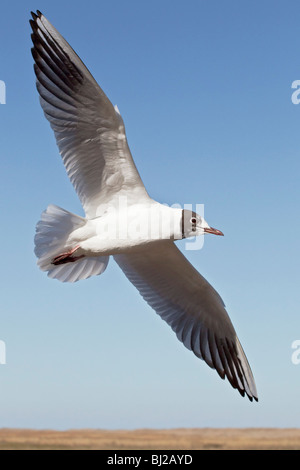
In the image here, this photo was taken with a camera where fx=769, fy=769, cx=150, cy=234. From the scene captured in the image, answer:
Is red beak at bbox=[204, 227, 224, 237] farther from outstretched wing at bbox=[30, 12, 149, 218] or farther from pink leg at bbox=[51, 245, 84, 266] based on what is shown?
pink leg at bbox=[51, 245, 84, 266]

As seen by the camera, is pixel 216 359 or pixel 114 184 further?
pixel 216 359

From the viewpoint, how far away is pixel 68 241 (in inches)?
252

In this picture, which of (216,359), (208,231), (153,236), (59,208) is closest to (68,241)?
(59,208)

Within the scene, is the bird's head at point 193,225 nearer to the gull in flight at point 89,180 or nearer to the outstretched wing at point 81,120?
the gull in flight at point 89,180

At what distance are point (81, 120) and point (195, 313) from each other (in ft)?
7.50

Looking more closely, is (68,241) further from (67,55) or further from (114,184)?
(67,55)

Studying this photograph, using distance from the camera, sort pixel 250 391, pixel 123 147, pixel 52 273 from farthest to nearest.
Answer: pixel 250 391, pixel 52 273, pixel 123 147

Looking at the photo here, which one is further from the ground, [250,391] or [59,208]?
[59,208]

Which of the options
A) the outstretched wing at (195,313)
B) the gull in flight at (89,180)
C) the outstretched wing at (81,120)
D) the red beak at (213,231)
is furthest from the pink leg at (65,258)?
the red beak at (213,231)

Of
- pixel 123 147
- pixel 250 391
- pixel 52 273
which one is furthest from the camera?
pixel 250 391

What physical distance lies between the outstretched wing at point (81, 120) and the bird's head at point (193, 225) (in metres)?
0.40

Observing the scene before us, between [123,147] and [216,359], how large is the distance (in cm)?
241

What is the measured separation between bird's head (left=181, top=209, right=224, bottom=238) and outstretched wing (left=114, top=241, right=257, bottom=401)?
99 cm

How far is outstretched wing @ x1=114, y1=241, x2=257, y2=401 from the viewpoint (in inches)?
284
